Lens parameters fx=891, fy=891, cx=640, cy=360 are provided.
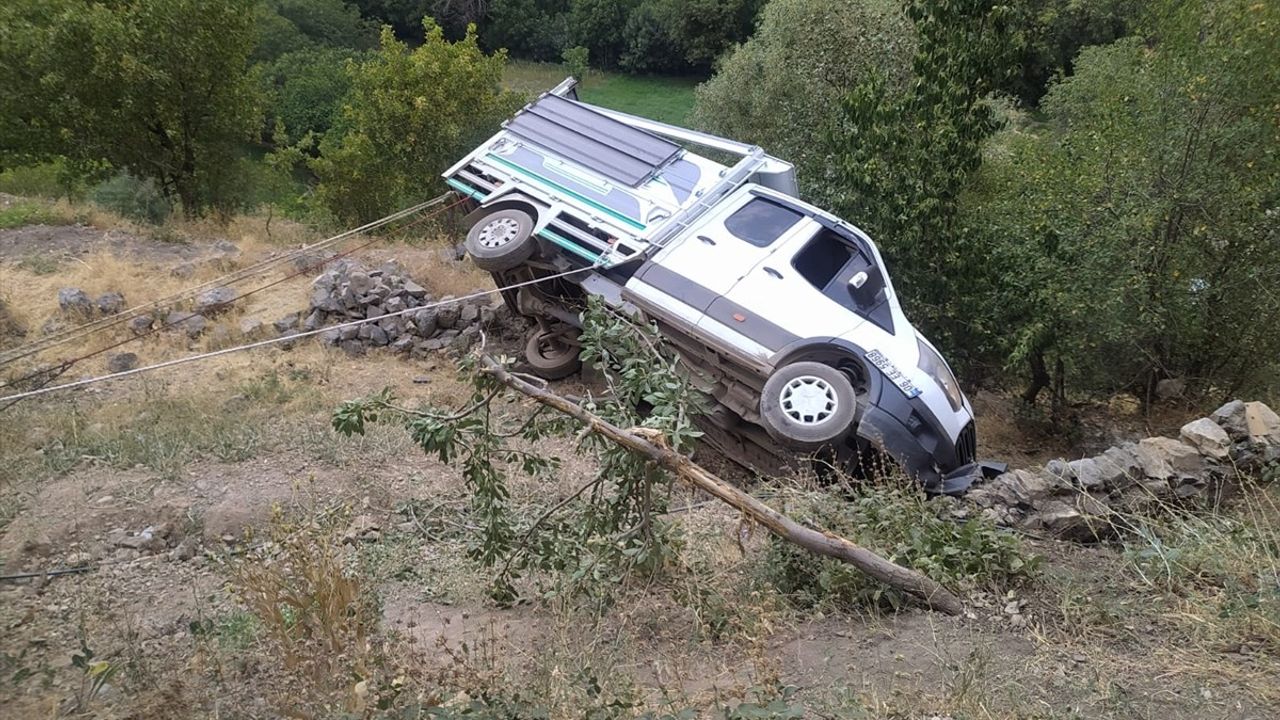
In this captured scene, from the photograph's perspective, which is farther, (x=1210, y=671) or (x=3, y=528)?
(x=3, y=528)

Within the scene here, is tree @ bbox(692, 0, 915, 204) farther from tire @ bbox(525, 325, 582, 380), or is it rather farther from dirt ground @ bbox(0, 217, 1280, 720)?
dirt ground @ bbox(0, 217, 1280, 720)

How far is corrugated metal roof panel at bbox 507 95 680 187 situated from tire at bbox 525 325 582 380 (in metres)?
1.70

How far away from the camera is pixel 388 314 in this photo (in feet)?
32.9

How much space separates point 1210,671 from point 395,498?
15.5 feet

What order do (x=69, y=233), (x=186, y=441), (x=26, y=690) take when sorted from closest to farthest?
→ (x=26, y=690) < (x=186, y=441) < (x=69, y=233)

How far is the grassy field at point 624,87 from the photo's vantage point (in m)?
37.9

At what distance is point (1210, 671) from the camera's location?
3455mm

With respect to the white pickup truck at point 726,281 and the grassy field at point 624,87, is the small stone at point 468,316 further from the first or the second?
the grassy field at point 624,87

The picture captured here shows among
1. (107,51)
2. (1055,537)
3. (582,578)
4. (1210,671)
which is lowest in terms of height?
(107,51)

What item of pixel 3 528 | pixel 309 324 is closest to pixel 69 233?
pixel 309 324

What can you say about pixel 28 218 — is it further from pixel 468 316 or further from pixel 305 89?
pixel 305 89

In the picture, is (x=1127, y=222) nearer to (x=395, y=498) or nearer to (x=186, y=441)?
(x=395, y=498)

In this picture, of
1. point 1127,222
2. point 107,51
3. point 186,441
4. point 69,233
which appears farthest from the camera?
point 107,51

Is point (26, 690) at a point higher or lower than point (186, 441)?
higher
